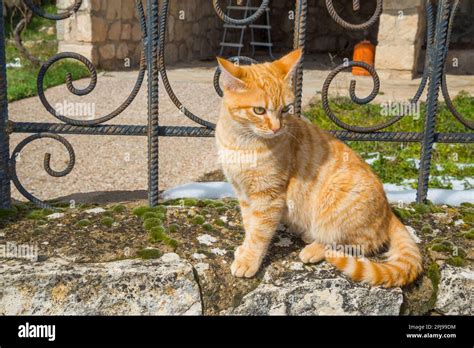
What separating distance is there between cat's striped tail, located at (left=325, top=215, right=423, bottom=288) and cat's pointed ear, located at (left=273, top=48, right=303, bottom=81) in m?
0.77

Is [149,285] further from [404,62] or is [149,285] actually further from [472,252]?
[404,62]

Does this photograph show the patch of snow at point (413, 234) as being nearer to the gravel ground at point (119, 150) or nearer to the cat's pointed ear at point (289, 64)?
the cat's pointed ear at point (289, 64)

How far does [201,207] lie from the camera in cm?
281

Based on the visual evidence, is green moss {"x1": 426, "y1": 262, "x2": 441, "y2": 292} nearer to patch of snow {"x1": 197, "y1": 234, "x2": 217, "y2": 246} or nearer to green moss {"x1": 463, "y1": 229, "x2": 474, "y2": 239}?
green moss {"x1": 463, "y1": 229, "x2": 474, "y2": 239}

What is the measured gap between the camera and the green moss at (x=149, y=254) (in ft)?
7.45

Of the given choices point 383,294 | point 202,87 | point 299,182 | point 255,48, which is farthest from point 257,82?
point 255,48

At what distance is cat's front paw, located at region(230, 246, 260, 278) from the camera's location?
2201 millimetres

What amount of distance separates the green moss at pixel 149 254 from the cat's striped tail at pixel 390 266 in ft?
2.25

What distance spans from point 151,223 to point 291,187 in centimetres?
66

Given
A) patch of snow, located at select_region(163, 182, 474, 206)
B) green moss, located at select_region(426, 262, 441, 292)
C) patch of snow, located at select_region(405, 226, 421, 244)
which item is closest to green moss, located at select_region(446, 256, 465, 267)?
green moss, located at select_region(426, 262, 441, 292)

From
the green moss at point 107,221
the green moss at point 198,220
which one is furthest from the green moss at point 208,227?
the green moss at point 107,221

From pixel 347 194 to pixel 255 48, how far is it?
1219 centimetres

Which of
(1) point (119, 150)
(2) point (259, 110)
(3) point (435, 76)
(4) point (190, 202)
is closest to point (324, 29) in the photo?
(1) point (119, 150)

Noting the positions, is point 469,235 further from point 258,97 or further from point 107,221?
point 107,221
